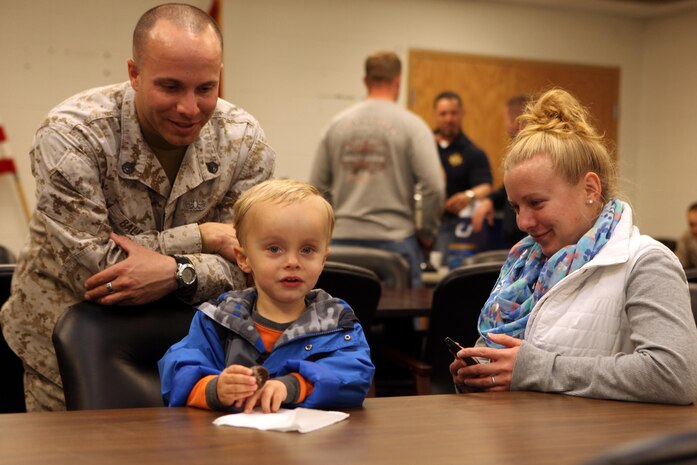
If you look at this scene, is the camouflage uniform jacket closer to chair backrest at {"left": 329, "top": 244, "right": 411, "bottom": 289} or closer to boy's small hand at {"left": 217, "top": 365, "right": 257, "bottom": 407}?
boy's small hand at {"left": 217, "top": 365, "right": 257, "bottom": 407}

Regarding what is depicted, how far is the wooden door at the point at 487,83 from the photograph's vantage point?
303 inches

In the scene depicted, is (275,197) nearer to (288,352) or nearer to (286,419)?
(288,352)

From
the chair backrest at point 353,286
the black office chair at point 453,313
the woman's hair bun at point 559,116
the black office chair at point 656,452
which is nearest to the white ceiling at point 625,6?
the black office chair at point 453,313

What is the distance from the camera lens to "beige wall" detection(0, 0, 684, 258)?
21.0 feet

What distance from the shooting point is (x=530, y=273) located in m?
1.74

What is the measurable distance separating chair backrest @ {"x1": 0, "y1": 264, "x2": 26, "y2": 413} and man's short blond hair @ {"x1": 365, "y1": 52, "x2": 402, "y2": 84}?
272 centimetres

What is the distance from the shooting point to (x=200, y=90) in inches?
75.8

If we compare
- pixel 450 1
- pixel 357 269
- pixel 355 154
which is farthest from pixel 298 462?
pixel 450 1

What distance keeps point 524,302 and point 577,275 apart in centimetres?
17

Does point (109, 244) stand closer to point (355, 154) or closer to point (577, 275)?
point (577, 275)

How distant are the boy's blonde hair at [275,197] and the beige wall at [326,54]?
17.1ft

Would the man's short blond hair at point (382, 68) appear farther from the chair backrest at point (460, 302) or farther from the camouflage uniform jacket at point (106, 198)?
the camouflage uniform jacket at point (106, 198)

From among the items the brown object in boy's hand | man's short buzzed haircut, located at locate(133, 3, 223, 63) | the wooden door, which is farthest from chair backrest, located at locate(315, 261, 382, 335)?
the wooden door

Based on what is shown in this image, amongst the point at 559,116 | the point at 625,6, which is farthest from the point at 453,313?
the point at 625,6
